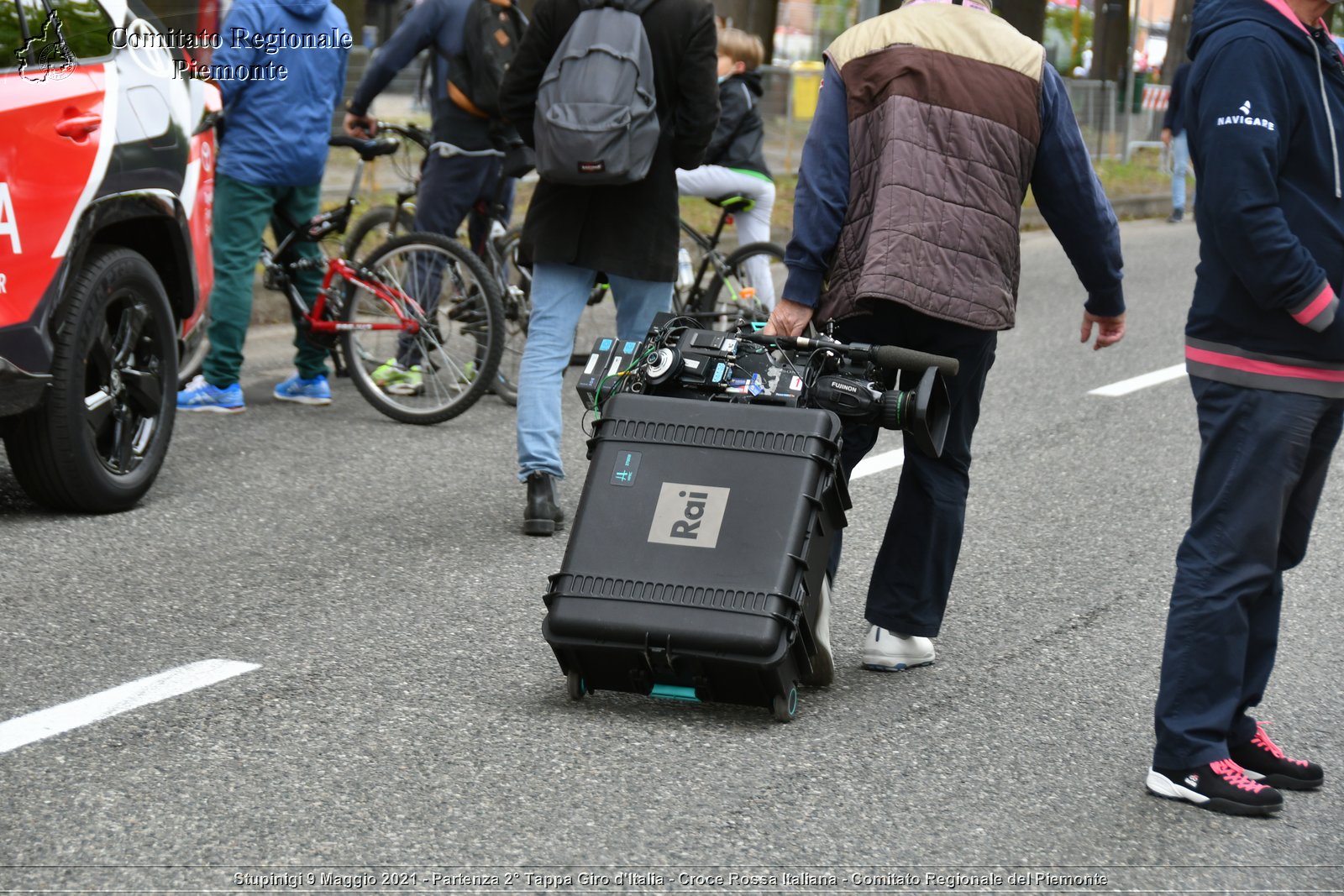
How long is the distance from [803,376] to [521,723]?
1013 millimetres

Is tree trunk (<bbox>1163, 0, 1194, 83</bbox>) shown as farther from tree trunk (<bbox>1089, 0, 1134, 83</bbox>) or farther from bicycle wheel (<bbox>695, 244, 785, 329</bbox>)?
bicycle wheel (<bbox>695, 244, 785, 329</bbox>)

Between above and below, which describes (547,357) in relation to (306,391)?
above

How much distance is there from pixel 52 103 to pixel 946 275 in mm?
2836

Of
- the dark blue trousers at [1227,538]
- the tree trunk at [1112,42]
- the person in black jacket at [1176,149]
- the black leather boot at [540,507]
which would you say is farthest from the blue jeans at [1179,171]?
the dark blue trousers at [1227,538]

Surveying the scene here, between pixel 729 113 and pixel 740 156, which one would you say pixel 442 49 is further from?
pixel 740 156

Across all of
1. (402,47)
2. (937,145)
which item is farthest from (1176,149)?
(937,145)

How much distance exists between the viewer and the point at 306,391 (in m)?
7.81

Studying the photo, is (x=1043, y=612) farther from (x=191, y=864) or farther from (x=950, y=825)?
(x=191, y=864)

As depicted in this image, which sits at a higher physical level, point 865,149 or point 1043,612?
point 865,149

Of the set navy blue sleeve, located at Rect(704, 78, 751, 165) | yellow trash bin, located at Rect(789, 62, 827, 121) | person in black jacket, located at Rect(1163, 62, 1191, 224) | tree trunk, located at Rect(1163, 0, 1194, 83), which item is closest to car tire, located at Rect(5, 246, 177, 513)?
navy blue sleeve, located at Rect(704, 78, 751, 165)

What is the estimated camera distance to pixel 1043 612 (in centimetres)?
501

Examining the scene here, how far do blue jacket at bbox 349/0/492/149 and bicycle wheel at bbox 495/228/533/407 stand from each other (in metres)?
0.51

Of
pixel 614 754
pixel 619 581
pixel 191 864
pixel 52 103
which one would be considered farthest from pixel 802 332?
pixel 52 103

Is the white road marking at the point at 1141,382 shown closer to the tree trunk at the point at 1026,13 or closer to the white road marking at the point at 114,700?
the white road marking at the point at 114,700
